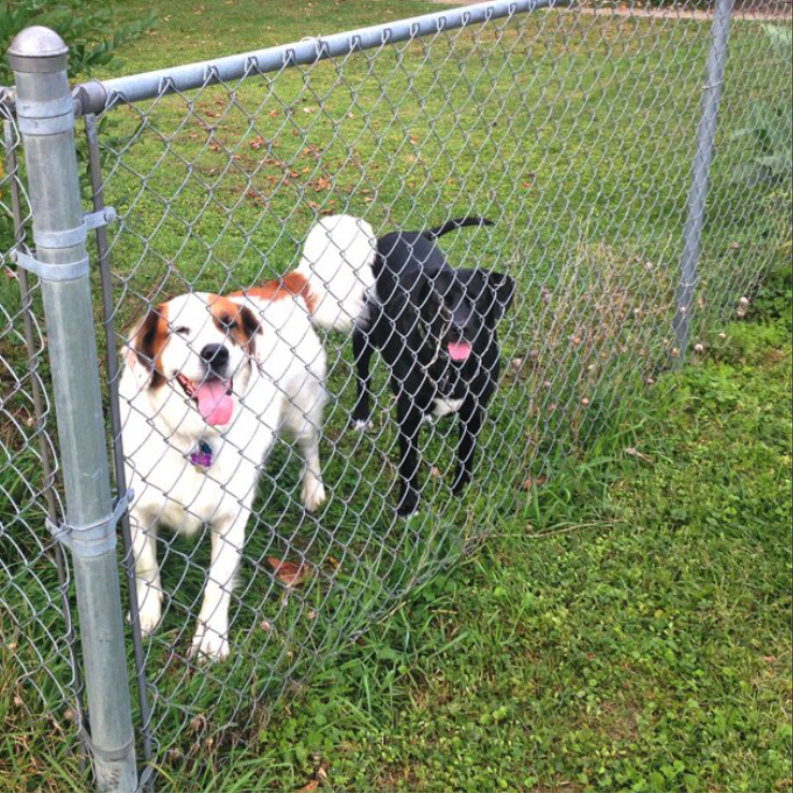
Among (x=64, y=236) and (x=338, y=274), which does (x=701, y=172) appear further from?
(x=64, y=236)

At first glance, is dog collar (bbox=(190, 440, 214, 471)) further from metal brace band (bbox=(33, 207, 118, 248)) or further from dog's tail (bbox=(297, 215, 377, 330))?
metal brace band (bbox=(33, 207, 118, 248))

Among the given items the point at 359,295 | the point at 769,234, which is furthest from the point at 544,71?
the point at 359,295

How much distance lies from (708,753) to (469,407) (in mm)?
1559

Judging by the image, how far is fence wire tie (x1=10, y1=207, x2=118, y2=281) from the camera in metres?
1.71

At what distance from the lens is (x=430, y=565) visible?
3.25 meters

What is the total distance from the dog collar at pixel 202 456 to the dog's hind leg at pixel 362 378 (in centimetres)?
120

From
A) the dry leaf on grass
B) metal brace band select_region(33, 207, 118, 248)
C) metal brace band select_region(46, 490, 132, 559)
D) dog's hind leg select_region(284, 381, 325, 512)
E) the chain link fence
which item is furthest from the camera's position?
dog's hind leg select_region(284, 381, 325, 512)

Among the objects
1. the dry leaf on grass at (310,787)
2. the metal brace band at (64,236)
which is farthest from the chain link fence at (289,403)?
the dry leaf on grass at (310,787)

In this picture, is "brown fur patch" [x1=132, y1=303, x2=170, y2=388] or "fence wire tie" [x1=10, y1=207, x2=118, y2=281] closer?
"fence wire tie" [x1=10, y1=207, x2=118, y2=281]

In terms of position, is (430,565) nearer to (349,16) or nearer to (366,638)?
(366,638)

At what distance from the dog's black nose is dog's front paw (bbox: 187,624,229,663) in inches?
29.8

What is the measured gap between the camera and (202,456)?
2.87 metres

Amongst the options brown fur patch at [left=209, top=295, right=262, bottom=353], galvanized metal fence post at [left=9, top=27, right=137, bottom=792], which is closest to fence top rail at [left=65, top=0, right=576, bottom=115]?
galvanized metal fence post at [left=9, top=27, right=137, bottom=792]

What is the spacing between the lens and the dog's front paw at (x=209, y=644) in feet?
9.17
